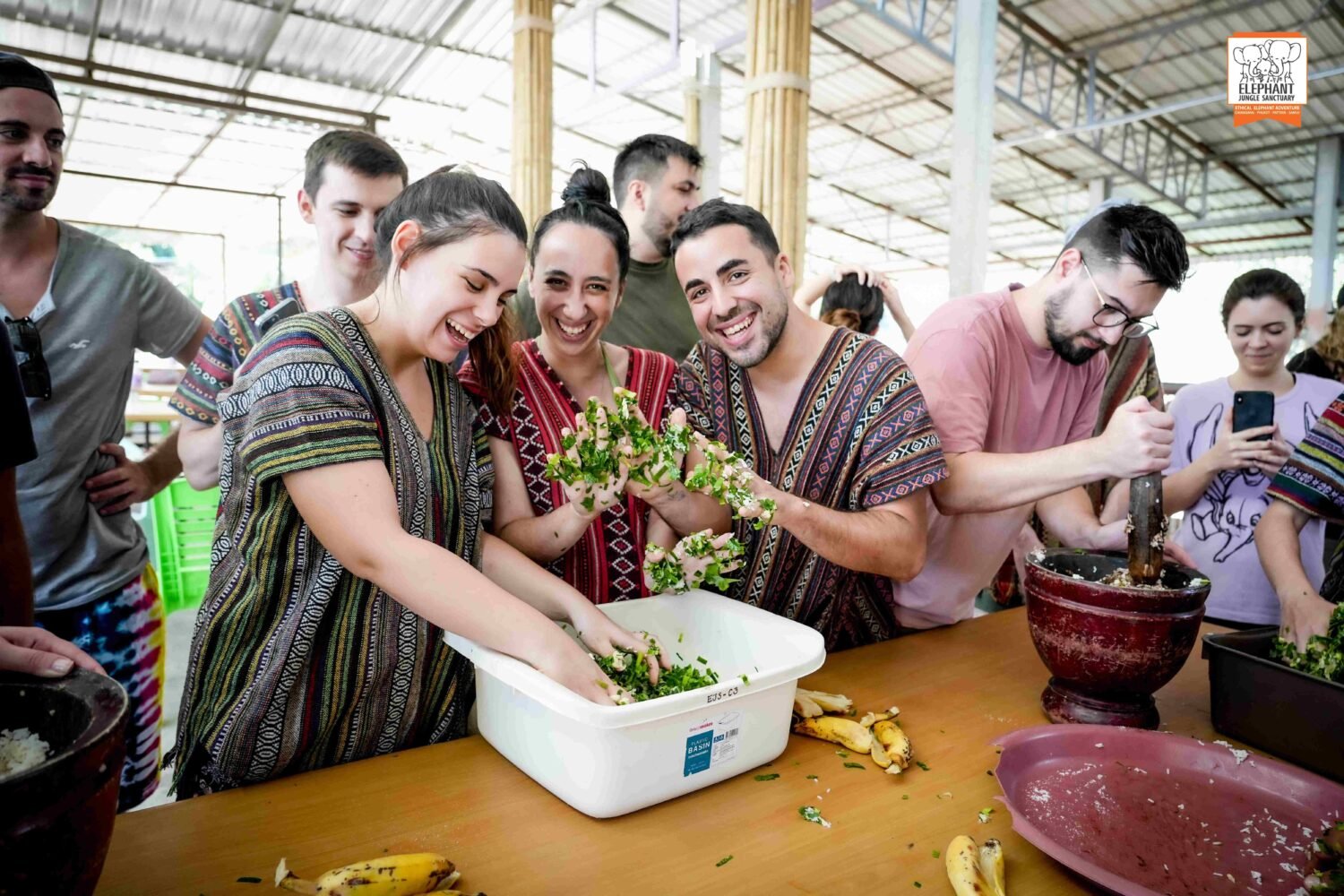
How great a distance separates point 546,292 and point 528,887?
1.25 m

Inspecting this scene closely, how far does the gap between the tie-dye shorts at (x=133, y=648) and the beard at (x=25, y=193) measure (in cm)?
98

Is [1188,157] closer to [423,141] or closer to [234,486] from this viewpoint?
[423,141]

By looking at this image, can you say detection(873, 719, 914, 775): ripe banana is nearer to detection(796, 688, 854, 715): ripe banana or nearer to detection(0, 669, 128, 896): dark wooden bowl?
detection(796, 688, 854, 715): ripe banana

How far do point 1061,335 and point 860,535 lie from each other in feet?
2.75

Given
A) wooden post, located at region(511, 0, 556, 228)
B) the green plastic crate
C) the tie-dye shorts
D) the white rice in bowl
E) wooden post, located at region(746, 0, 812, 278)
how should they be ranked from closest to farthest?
1. the white rice in bowl
2. the tie-dye shorts
3. the green plastic crate
4. wooden post, located at region(746, 0, 812, 278)
5. wooden post, located at region(511, 0, 556, 228)

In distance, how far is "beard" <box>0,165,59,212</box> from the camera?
1.96 metres

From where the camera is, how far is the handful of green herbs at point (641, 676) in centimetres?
144

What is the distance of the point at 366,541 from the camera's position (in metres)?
1.28

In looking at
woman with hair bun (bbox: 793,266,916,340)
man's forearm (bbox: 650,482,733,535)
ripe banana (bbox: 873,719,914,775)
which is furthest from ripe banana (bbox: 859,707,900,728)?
woman with hair bun (bbox: 793,266,916,340)

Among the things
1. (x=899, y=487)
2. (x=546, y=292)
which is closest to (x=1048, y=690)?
(x=899, y=487)

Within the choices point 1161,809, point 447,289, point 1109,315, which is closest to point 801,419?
point 1109,315

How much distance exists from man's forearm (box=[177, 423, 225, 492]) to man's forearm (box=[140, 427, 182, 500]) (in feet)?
1.05

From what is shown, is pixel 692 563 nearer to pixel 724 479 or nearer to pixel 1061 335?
pixel 724 479

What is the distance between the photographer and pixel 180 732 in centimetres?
152
